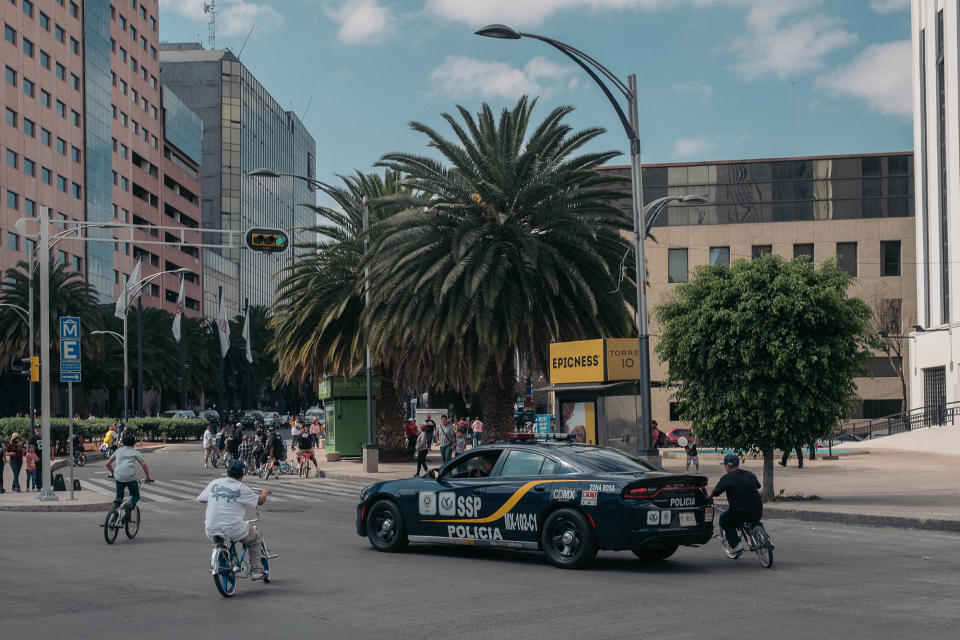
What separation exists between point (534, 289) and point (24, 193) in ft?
231

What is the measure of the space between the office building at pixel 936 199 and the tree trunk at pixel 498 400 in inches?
1003

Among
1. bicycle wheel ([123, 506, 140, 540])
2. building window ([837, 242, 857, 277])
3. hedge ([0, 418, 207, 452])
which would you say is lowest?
hedge ([0, 418, 207, 452])

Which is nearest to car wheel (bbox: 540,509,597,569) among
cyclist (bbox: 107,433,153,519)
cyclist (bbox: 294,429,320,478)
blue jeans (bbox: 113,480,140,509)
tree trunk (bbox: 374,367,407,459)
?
cyclist (bbox: 107,433,153,519)

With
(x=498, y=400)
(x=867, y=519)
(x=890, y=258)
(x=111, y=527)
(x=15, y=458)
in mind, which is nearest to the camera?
(x=111, y=527)

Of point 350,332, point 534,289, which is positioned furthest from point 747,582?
point 350,332

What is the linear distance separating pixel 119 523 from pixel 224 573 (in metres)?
6.77

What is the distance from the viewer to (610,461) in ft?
45.6

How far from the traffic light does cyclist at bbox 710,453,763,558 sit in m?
17.9

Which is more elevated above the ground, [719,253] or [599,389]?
[719,253]

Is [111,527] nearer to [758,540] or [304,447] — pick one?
[758,540]

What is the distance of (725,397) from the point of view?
22922mm

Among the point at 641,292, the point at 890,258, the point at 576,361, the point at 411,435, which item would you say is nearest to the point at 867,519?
the point at 641,292

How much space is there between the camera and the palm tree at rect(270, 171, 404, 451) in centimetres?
4100

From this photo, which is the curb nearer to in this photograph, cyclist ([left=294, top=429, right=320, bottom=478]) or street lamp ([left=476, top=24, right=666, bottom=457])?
street lamp ([left=476, top=24, right=666, bottom=457])
